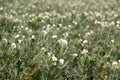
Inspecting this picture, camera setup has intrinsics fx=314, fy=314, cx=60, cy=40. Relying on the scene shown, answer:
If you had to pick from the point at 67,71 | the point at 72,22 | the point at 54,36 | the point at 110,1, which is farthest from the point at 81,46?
the point at 110,1

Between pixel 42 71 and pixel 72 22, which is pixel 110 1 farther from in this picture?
pixel 42 71

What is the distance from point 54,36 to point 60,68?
176 centimetres

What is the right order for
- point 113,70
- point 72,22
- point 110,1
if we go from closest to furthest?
1. point 113,70
2. point 72,22
3. point 110,1

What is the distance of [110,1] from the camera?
1627 cm

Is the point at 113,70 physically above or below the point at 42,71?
below

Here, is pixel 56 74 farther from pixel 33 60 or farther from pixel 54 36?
pixel 54 36

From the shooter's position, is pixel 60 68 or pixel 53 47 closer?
pixel 60 68

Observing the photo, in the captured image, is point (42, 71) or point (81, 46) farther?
point (81, 46)

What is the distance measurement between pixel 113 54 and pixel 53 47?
50.8 inches

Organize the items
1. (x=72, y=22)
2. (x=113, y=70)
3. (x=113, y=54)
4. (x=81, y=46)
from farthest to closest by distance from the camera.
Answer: (x=72, y=22) < (x=81, y=46) < (x=113, y=54) < (x=113, y=70)

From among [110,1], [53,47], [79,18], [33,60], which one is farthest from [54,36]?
[110,1]

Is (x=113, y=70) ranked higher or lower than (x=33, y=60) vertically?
lower

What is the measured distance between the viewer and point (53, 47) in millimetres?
6793

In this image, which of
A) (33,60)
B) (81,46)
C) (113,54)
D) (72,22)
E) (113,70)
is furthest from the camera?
(72,22)
